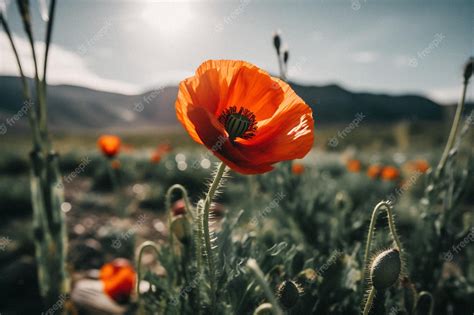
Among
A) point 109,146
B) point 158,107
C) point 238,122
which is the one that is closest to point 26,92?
point 238,122

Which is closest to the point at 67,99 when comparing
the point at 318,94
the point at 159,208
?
the point at 318,94

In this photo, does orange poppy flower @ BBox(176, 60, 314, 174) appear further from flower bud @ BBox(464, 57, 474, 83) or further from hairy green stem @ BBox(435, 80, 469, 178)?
flower bud @ BBox(464, 57, 474, 83)

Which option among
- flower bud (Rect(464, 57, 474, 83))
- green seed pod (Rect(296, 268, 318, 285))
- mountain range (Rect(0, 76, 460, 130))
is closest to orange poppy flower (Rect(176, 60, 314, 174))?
green seed pod (Rect(296, 268, 318, 285))

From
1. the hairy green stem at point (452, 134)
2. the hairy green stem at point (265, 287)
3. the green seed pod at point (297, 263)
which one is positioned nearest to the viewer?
the hairy green stem at point (265, 287)

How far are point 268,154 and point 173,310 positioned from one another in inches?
26.0

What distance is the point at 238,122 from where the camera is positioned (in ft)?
3.84

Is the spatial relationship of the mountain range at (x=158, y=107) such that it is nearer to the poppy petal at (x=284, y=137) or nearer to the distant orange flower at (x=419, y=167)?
the distant orange flower at (x=419, y=167)

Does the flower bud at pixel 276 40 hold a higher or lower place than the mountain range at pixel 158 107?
higher

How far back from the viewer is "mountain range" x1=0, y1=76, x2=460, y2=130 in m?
105

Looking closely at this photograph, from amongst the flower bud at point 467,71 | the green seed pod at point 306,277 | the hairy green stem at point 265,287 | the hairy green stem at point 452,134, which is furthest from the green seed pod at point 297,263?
the flower bud at point 467,71

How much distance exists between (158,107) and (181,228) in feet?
443

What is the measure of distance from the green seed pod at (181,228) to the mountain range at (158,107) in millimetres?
102260

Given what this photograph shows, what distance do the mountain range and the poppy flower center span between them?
102m

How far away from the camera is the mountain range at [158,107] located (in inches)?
4139
